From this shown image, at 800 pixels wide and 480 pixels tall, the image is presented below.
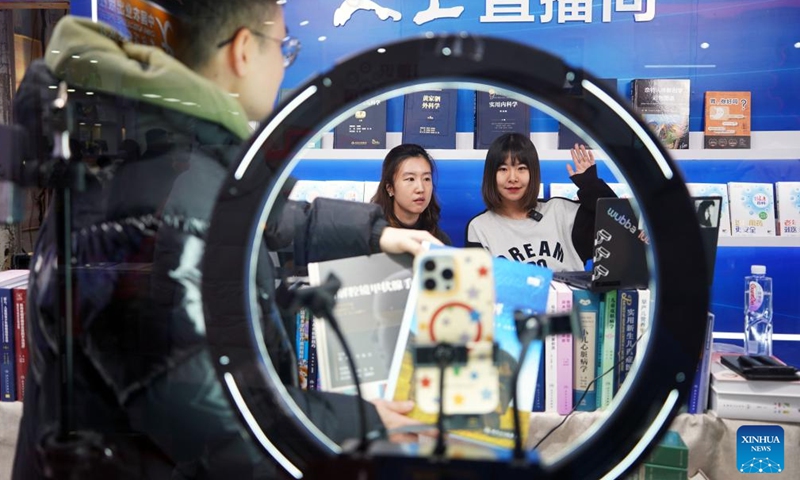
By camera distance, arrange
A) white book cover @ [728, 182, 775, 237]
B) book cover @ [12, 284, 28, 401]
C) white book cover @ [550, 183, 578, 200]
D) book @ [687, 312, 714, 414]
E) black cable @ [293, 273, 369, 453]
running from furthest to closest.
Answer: white book cover @ [728, 182, 775, 237], book @ [687, 312, 714, 414], book cover @ [12, 284, 28, 401], white book cover @ [550, 183, 578, 200], black cable @ [293, 273, 369, 453]

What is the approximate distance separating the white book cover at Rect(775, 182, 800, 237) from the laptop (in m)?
0.90

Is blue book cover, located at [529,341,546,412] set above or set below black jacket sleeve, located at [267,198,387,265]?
below

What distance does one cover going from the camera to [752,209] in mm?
1729

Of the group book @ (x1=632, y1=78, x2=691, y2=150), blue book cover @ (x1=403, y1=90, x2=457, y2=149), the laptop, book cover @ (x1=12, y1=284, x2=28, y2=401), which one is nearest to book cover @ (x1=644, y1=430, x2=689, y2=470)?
the laptop

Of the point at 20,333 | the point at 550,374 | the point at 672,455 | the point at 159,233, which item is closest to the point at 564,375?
the point at 550,374

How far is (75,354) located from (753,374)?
4.14 feet

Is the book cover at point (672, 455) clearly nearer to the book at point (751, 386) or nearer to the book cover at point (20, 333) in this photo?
the book at point (751, 386)

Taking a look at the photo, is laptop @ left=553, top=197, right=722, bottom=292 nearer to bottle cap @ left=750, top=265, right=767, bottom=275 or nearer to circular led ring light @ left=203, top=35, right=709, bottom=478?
circular led ring light @ left=203, top=35, right=709, bottom=478

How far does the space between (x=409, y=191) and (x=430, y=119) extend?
0.14 metres

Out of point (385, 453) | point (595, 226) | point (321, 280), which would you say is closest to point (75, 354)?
point (321, 280)

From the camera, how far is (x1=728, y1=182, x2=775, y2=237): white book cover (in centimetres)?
167

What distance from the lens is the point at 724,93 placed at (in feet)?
3.74

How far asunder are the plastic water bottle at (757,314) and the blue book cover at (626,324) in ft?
1.87

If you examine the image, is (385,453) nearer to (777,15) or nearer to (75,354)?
(75,354)
